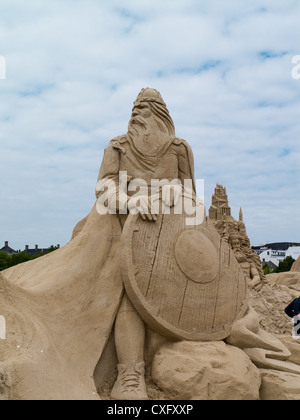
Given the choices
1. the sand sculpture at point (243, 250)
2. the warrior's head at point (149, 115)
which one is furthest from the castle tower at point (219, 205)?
the warrior's head at point (149, 115)

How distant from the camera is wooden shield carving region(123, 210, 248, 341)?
11.7 feet

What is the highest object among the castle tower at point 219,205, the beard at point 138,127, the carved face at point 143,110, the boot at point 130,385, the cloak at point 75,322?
the castle tower at point 219,205

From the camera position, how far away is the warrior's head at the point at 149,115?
14.1 feet

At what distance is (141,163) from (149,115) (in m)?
0.50

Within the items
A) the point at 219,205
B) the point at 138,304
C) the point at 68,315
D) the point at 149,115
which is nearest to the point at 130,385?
the point at 138,304

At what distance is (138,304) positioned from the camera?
3.57m

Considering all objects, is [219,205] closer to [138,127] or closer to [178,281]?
[138,127]

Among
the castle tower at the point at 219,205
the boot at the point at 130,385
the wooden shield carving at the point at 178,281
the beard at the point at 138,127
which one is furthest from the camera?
the castle tower at the point at 219,205

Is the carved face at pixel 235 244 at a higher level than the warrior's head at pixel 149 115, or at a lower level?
lower

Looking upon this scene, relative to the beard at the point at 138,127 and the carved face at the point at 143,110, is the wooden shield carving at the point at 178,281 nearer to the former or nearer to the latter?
the beard at the point at 138,127

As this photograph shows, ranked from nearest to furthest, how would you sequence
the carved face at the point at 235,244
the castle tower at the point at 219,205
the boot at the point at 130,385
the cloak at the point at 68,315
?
the cloak at the point at 68,315 → the boot at the point at 130,385 → the carved face at the point at 235,244 → the castle tower at the point at 219,205

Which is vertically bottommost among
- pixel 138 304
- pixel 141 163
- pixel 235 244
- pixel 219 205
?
pixel 138 304

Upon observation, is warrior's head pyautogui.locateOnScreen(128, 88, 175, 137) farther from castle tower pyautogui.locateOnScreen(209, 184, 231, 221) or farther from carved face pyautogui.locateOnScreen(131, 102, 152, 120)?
castle tower pyautogui.locateOnScreen(209, 184, 231, 221)

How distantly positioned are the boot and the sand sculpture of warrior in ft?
0.23
